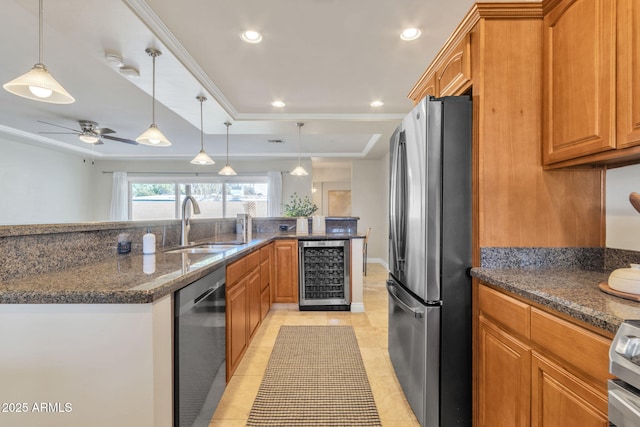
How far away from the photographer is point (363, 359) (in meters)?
2.42

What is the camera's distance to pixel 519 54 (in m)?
1.47

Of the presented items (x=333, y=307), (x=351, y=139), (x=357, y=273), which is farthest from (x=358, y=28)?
(x=351, y=139)

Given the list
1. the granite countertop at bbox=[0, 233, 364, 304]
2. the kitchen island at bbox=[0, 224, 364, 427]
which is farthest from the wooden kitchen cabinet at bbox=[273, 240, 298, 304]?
the kitchen island at bbox=[0, 224, 364, 427]

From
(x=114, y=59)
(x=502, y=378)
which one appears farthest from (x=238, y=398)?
(x=114, y=59)

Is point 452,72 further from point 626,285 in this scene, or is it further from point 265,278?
point 265,278

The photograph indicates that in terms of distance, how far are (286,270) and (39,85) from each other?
2.73 metres

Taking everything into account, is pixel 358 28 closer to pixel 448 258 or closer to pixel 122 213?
pixel 448 258

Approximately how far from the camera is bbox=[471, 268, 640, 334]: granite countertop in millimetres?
844

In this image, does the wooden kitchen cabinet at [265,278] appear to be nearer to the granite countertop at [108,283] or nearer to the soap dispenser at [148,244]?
the soap dispenser at [148,244]

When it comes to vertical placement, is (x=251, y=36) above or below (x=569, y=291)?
above

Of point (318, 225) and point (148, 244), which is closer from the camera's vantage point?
point (148, 244)

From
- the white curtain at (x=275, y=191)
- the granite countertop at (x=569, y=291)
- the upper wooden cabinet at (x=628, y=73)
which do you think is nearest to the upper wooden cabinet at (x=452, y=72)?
the upper wooden cabinet at (x=628, y=73)

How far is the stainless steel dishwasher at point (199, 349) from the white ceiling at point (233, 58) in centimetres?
178

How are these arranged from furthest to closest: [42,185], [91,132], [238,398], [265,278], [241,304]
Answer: [42,185], [91,132], [265,278], [241,304], [238,398]
